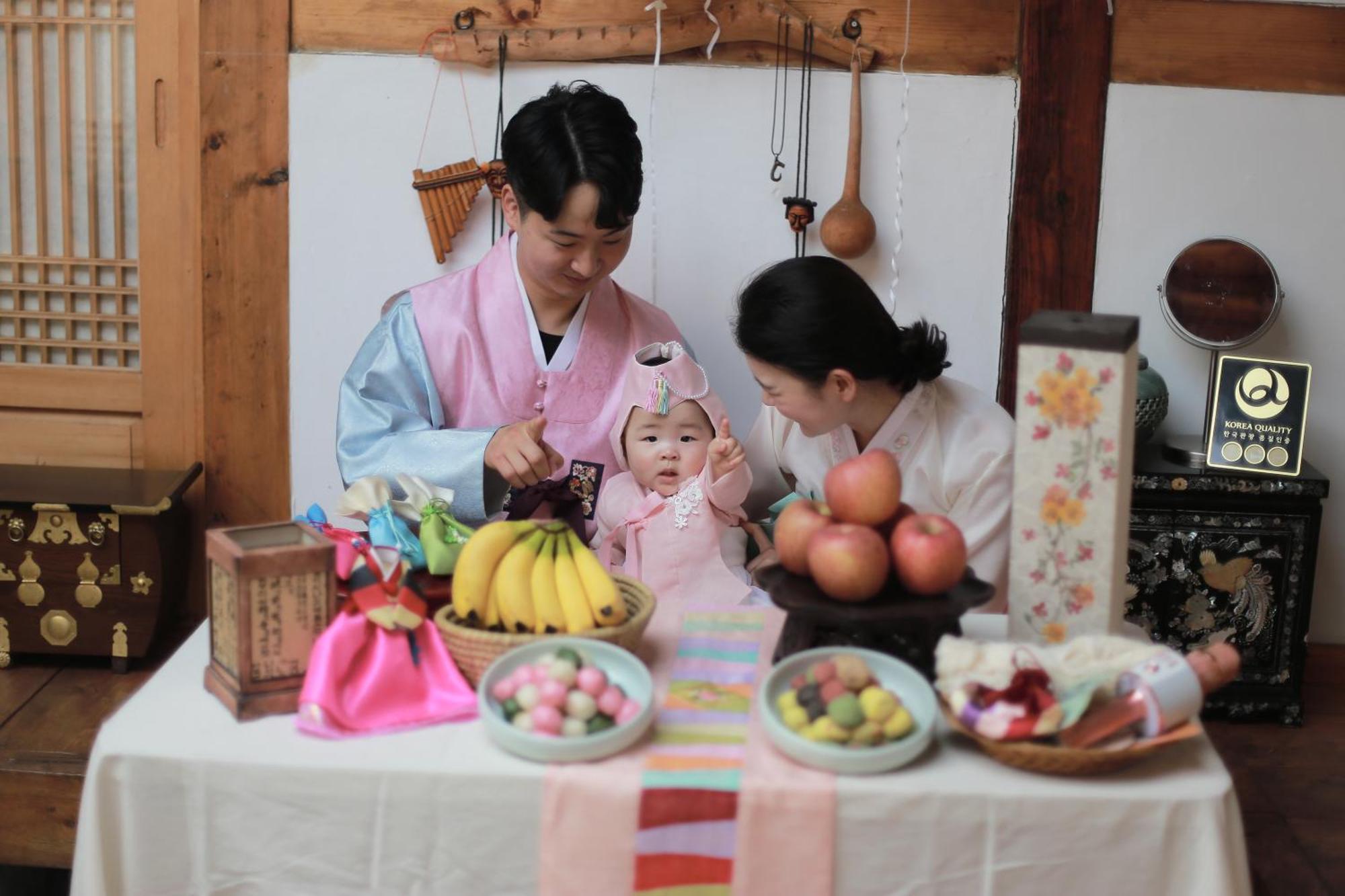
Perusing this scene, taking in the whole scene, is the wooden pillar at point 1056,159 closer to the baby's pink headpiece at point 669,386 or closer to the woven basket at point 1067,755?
the baby's pink headpiece at point 669,386

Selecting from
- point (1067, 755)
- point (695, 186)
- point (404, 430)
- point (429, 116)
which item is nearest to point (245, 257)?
point (429, 116)

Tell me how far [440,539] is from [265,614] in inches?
13.8

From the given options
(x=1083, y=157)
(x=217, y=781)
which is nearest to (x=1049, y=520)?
(x=217, y=781)

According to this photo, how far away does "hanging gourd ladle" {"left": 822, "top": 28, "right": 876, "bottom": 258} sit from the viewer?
3.29 m

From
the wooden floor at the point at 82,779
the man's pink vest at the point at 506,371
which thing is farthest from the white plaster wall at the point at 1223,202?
the man's pink vest at the point at 506,371

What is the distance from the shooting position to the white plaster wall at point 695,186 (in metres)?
3.36

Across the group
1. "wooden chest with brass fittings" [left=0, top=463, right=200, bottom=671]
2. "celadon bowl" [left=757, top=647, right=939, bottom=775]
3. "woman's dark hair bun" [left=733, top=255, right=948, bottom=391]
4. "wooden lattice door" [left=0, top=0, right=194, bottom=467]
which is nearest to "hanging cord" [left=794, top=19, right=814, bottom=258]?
"woman's dark hair bun" [left=733, top=255, right=948, bottom=391]

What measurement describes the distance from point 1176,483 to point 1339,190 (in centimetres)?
91

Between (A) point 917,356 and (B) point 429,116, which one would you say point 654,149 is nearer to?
(B) point 429,116

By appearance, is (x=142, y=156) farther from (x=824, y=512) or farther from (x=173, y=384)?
(x=824, y=512)

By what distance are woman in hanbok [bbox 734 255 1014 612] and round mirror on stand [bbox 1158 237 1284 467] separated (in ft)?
3.37

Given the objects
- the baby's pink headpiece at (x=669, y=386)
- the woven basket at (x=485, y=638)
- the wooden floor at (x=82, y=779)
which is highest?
the baby's pink headpiece at (x=669, y=386)

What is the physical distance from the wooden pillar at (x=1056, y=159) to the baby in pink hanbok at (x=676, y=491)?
3.57 ft

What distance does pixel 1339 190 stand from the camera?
338 centimetres
